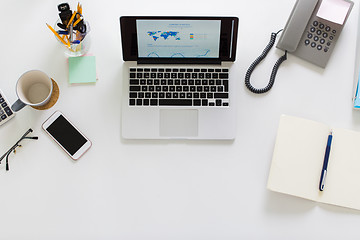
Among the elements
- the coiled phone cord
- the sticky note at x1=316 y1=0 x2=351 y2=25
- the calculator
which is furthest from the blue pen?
the calculator

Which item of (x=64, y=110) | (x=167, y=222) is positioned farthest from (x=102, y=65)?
(x=167, y=222)

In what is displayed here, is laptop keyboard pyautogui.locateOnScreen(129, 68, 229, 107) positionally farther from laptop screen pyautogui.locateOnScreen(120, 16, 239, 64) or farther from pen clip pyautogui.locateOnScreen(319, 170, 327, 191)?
pen clip pyautogui.locateOnScreen(319, 170, 327, 191)

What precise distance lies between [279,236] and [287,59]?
0.53 m

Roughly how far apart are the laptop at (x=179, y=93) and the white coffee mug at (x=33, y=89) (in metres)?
0.23

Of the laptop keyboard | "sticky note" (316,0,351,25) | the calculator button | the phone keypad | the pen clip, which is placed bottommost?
the pen clip

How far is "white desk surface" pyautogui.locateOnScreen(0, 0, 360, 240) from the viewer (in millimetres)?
964

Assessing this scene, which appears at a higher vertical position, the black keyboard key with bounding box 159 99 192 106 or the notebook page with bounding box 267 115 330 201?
the black keyboard key with bounding box 159 99 192 106

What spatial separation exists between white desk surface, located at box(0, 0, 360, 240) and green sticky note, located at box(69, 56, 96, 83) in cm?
2

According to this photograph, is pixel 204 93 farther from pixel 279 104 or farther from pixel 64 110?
pixel 64 110

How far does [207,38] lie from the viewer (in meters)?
0.94

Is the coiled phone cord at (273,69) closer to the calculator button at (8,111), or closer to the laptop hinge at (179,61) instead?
the laptop hinge at (179,61)

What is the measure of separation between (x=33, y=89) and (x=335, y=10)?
930mm

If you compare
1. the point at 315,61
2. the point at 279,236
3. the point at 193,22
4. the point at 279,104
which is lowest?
the point at 279,236

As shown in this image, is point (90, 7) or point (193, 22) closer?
point (193, 22)
